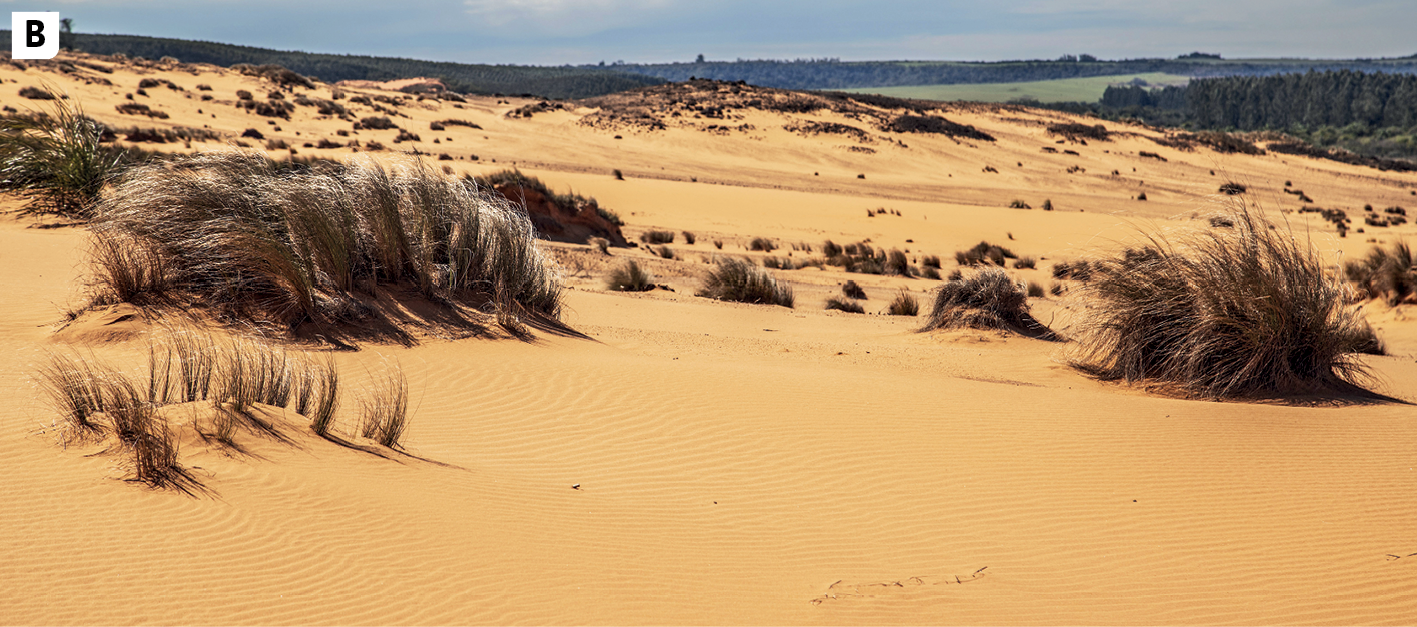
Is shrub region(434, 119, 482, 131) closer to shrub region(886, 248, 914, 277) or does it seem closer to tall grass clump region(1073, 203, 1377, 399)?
shrub region(886, 248, 914, 277)

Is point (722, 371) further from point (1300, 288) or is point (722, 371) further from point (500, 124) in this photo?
point (500, 124)

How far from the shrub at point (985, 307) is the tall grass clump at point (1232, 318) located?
9.09 feet

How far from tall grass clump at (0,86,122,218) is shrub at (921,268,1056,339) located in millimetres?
12804

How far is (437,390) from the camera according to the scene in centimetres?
775

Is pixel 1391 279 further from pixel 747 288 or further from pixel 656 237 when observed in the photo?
pixel 656 237

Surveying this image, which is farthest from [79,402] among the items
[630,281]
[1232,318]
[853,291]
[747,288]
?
[853,291]

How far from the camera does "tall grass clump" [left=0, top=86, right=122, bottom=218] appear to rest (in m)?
15.1

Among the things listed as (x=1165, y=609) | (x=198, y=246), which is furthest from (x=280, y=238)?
(x=1165, y=609)

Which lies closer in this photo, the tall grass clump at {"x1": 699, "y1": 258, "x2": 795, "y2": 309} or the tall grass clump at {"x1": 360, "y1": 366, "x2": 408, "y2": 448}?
the tall grass clump at {"x1": 360, "y1": 366, "x2": 408, "y2": 448}

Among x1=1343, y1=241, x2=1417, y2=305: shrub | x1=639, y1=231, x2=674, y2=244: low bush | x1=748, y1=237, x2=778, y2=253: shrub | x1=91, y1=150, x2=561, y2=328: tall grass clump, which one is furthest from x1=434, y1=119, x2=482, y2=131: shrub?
x1=1343, y1=241, x2=1417, y2=305: shrub

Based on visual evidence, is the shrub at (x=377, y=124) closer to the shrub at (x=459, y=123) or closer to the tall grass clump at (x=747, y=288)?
the shrub at (x=459, y=123)

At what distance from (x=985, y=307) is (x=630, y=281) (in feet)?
21.1

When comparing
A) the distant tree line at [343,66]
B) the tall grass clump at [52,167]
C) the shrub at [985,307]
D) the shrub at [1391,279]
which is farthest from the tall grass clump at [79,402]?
the distant tree line at [343,66]

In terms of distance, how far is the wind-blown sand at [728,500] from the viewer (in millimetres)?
4227
